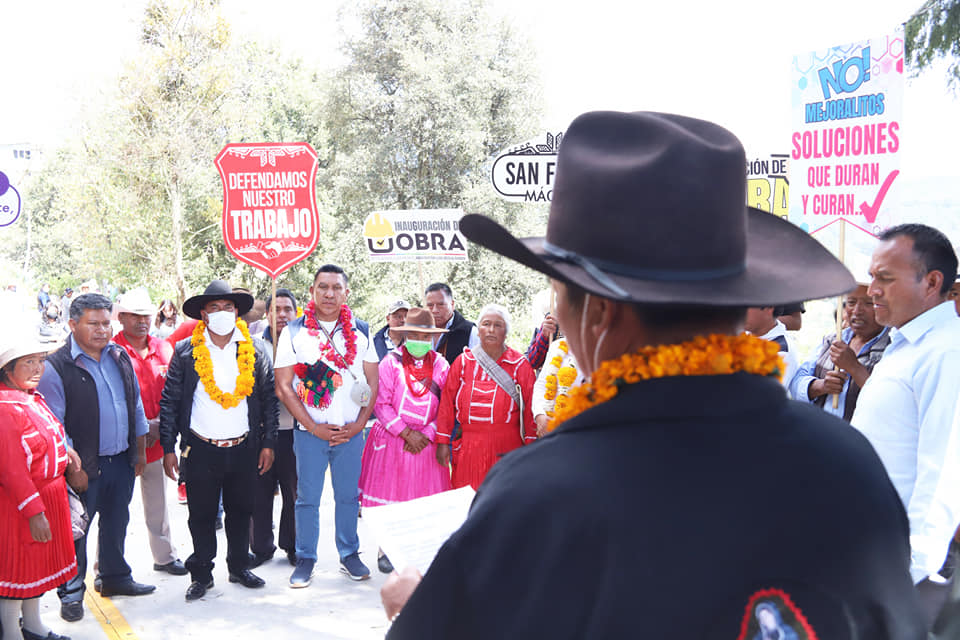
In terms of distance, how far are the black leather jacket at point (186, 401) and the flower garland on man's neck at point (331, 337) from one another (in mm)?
445

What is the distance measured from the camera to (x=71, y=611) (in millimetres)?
5055

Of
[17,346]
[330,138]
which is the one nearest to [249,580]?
[17,346]

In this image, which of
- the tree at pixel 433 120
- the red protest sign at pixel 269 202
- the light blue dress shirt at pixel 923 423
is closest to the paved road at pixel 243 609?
the red protest sign at pixel 269 202

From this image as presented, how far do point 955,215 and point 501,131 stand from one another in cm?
1290

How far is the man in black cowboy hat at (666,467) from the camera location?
104 cm

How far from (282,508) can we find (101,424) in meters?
1.62

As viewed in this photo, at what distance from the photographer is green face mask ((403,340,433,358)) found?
6.23 m

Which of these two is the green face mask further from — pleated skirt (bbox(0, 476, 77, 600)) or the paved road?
pleated skirt (bbox(0, 476, 77, 600))

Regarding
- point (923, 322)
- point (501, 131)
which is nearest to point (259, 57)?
point (501, 131)

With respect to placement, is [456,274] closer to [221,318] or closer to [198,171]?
[198,171]

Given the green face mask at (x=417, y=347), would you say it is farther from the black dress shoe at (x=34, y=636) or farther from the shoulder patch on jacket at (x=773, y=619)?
the shoulder patch on jacket at (x=773, y=619)

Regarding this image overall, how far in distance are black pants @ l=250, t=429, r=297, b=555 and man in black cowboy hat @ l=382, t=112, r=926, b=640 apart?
5.31m

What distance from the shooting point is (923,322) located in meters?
3.13

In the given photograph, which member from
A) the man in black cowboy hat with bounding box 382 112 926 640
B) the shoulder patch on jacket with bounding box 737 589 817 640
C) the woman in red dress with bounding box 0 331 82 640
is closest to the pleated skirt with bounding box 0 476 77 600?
the woman in red dress with bounding box 0 331 82 640
